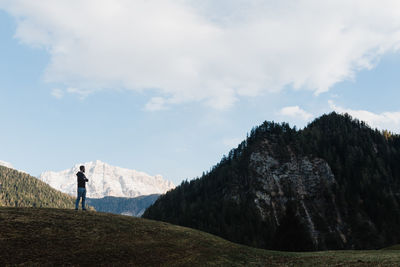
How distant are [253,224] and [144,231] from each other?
162584 mm

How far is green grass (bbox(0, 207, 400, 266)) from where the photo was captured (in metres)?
18.2

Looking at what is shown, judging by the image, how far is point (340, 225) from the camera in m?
180

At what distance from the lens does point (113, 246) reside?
20.7m

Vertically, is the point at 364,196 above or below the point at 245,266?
above

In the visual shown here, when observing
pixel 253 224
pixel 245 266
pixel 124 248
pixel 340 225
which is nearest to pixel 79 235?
pixel 124 248

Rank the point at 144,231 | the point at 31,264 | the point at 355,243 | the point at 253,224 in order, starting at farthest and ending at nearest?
1. the point at 253,224
2. the point at 355,243
3. the point at 144,231
4. the point at 31,264

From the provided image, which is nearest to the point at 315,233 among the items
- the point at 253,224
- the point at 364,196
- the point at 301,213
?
the point at 301,213

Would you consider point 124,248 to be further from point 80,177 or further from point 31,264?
point 80,177

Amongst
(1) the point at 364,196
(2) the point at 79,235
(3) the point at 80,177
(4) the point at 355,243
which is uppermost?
(1) the point at 364,196

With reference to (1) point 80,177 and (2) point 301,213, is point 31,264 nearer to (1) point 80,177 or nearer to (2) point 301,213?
(1) point 80,177

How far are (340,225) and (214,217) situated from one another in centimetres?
7615

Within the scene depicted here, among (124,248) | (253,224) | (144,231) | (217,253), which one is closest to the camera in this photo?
(124,248)

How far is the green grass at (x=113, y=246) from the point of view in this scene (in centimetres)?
1822

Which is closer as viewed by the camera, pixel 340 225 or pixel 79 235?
pixel 79 235
